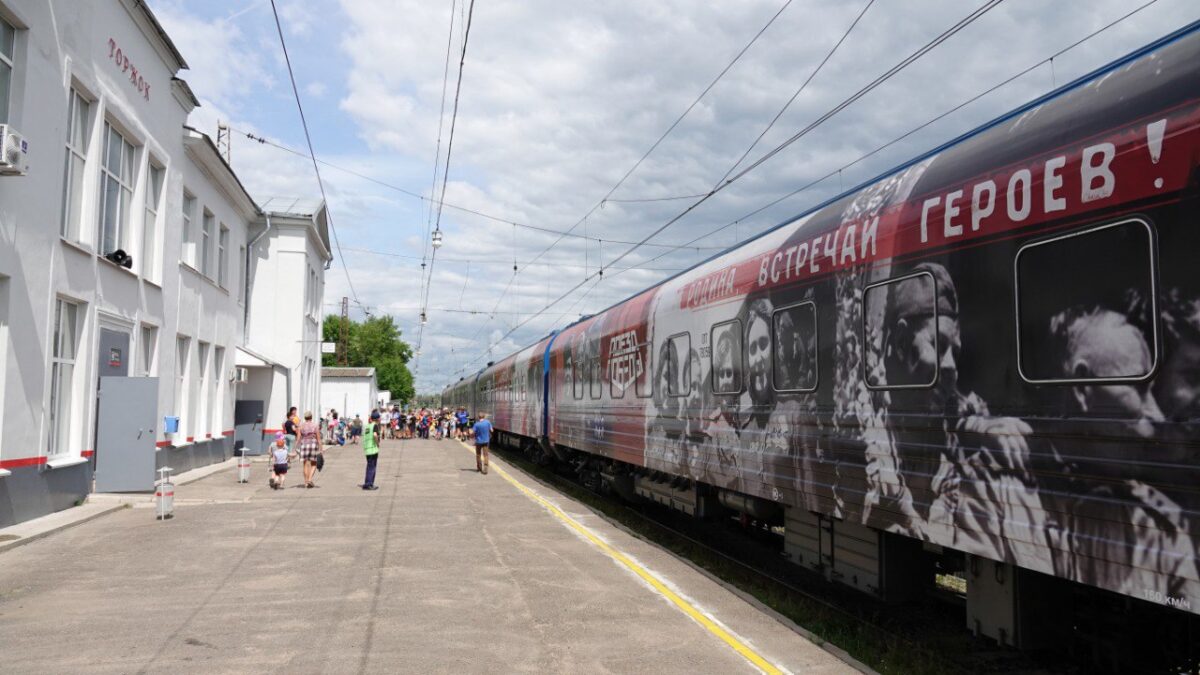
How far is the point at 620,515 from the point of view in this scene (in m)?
14.4

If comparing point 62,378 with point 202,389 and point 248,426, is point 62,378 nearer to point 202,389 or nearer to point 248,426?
point 202,389

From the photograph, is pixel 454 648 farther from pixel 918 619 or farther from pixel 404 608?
pixel 918 619

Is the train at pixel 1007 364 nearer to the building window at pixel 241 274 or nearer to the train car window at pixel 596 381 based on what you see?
the train car window at pixel 596 381

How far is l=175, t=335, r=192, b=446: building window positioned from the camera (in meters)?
20.0

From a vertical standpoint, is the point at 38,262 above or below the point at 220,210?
below

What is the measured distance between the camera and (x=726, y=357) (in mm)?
8875

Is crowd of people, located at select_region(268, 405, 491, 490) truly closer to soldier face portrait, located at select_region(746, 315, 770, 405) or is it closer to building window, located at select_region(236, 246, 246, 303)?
building window, located at select_region(236, 246, 246, 303)

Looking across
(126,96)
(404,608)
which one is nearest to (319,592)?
(404,608)

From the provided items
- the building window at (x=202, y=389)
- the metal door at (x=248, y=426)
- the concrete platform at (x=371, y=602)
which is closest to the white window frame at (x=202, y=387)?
the building window at (x=202, y=389)

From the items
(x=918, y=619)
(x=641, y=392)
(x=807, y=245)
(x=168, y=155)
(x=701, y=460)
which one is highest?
(x=168, y=155)

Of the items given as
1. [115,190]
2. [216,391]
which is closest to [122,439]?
[115,190]

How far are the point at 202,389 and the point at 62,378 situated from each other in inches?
348

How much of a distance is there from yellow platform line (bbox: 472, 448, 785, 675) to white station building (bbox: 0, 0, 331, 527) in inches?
287

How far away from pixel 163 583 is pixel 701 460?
5.43 meters
